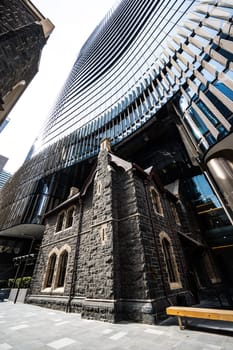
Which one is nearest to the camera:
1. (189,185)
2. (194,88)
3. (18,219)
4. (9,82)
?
(9,82)

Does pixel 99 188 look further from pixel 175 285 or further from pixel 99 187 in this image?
pixel 175 285

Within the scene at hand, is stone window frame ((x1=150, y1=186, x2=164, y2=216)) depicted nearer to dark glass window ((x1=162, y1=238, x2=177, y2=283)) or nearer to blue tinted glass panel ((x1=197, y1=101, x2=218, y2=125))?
dark glass window ((x1=162, y1=238, x2=177, y2=283))

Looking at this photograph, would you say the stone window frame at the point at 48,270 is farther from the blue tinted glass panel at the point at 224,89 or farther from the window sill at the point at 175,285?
the blue tinted glass panel at the point at 224,89

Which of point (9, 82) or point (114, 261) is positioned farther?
point (114, 261)

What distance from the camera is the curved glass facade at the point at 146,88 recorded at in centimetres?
1055

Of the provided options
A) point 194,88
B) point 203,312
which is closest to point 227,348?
point 203,312

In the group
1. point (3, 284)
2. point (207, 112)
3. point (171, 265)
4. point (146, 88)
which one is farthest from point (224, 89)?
point (3, 284)

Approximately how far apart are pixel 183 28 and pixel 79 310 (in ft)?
89.7

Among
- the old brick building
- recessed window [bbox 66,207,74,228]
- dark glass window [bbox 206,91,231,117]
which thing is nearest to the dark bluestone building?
the old brick building

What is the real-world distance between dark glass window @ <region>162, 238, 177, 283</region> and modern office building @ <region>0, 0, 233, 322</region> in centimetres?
6

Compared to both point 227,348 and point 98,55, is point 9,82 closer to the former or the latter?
point 227,348

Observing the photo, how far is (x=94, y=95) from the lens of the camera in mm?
33625

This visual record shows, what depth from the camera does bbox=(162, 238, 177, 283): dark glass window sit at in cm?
785

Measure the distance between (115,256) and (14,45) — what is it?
10058 mm
